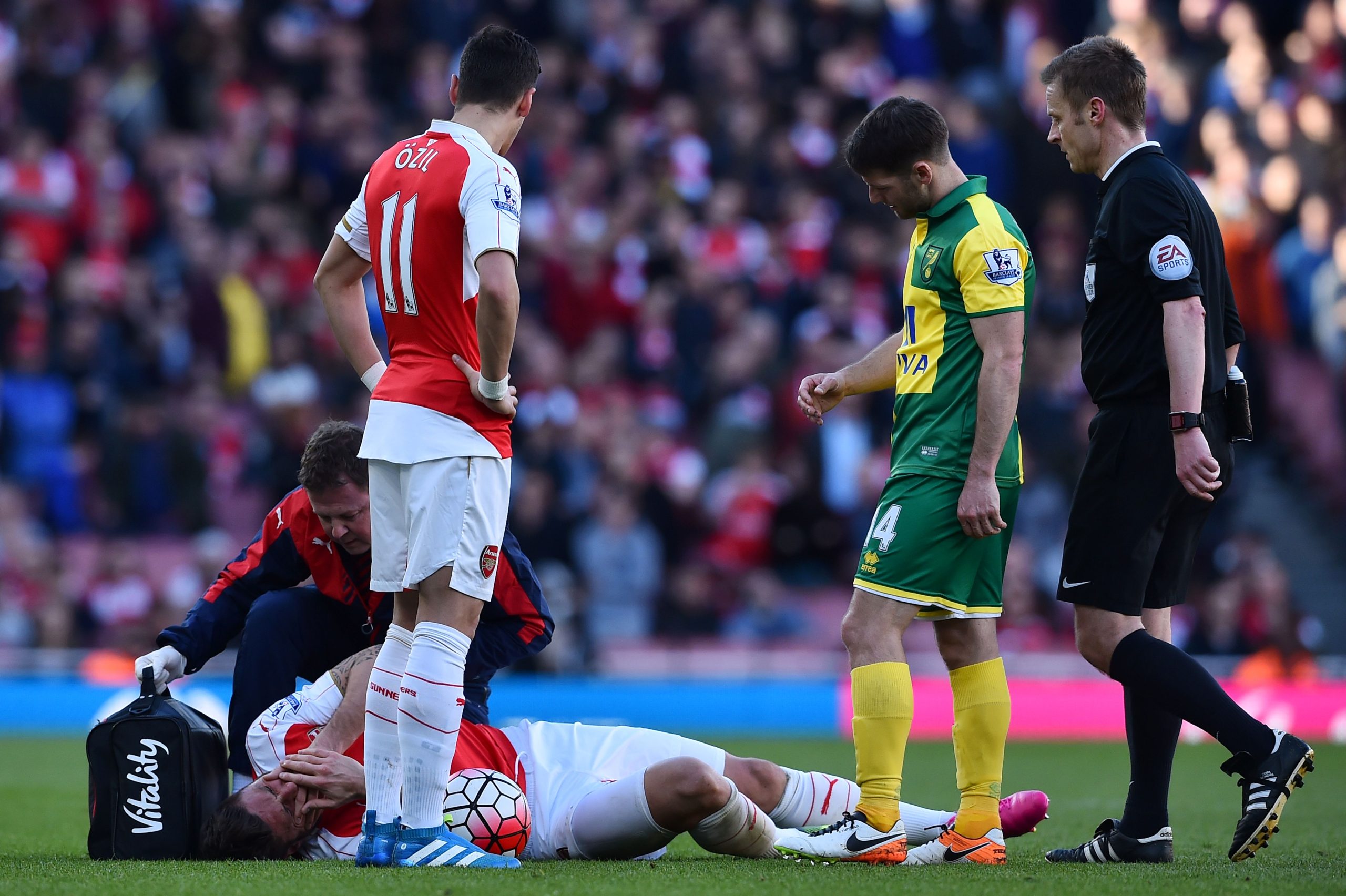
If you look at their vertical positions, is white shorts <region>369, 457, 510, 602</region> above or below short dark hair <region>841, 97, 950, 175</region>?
below

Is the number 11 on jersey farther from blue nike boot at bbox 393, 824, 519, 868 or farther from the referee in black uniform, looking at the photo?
the referee in black uniform

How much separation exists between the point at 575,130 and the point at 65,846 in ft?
35.8

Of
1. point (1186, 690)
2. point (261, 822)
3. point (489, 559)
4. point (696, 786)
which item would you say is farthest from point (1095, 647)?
point (261, 822)

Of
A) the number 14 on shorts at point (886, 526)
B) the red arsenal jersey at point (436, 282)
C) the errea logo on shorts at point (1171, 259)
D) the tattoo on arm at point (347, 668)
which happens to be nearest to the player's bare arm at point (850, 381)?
the number 14 on shorts at point (886, 526)

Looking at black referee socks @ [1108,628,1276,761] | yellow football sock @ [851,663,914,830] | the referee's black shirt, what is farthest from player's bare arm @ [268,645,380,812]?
the referee's black shirt

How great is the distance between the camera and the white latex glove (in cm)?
493

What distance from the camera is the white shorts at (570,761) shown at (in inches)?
188

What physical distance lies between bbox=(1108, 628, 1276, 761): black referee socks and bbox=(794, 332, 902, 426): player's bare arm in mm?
1145

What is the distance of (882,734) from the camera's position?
4.59 metres

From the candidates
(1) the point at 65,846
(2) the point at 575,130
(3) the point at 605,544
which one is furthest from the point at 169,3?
(1) the point at 65,846

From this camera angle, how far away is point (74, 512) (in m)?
12.3

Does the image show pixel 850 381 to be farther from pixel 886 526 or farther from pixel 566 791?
pixel 566 791

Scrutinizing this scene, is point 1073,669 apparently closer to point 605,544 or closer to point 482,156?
point 605,544

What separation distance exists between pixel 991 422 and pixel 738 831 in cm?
138
